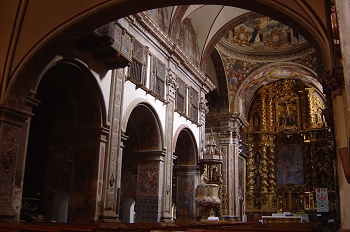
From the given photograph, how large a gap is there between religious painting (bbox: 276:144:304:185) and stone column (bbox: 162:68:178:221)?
13190 mm

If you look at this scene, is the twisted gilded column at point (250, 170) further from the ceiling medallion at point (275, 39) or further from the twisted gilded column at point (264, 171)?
the ceiling medallion at point (275, 39)

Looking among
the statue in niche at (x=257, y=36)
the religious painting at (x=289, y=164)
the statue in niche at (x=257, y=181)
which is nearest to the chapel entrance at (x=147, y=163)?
the statue in niche at (x=257, y=36)

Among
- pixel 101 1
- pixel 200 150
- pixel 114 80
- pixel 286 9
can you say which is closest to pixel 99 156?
pixel 114 80

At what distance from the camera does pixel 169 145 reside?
42.8ft

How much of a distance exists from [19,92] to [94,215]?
328 cm

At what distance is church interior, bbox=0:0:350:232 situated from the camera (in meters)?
7.46

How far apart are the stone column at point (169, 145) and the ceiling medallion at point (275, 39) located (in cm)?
977

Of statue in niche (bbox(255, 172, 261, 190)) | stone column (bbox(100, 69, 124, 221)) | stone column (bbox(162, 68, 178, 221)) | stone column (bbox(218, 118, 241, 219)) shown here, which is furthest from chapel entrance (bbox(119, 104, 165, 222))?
statue in niche (bbox(255, 172, 261, 190))

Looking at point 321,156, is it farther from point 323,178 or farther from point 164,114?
point 164,114

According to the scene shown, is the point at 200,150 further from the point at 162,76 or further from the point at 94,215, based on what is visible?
the point at 94,215

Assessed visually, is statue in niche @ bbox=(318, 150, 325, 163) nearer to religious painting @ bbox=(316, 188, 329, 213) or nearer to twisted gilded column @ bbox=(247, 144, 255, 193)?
religious painting @ bbox=(316, 188, 329, 213)

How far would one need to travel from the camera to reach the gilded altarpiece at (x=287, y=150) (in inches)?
918

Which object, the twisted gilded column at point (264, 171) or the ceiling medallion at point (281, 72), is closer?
the ceiling medallion at point (281, 72)

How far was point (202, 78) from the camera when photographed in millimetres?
16469
